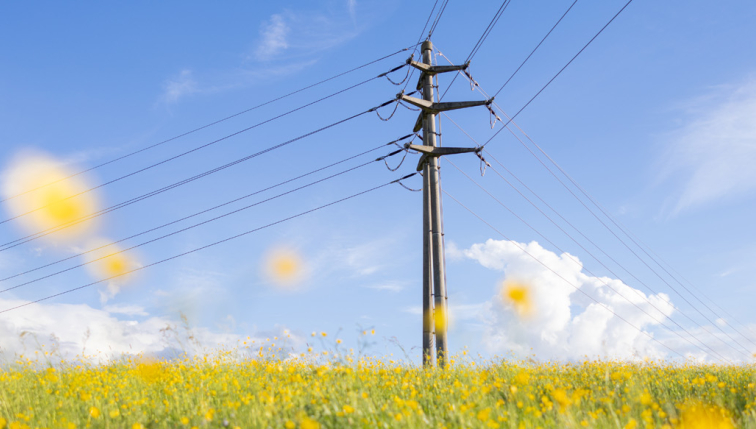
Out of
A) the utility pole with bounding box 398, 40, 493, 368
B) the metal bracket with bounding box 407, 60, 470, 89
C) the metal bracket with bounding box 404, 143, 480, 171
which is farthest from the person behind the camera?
the metal bracket with bounding box 407, 60, 470, 89

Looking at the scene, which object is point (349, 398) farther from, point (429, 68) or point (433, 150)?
point (429, 68)

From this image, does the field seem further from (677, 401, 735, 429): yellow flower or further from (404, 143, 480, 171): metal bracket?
(404, 143, 480, 171): metal bracket

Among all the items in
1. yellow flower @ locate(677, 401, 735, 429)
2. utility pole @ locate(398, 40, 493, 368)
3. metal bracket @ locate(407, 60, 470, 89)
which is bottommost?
yellow flower @ locate(677, 401, 735, 429)

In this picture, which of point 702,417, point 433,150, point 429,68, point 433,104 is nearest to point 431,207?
point 433,150

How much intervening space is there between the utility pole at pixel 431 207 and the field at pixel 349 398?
1.50 m

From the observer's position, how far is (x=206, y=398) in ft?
23.1

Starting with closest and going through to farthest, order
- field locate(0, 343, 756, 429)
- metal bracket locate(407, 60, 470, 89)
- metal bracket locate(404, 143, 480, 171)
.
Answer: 1. field locate(0, 343, 756, 429)
2. metal bracket locate(404, 143, 480, 171)
3. metal bracket locate(407, 60, 470, 89)

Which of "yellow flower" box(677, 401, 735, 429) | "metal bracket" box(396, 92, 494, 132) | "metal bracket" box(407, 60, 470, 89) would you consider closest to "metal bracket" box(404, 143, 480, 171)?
"metal bracket" box(396, 92, 494, 132)

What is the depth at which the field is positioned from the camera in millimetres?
5250

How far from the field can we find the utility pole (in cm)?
150

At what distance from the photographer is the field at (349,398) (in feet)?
17.2

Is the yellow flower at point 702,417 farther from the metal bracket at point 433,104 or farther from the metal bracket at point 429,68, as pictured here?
the metal bracket at point 429,68

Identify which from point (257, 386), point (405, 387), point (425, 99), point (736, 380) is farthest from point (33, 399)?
point (736, 380)

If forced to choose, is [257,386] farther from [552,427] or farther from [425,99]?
[425,99]
